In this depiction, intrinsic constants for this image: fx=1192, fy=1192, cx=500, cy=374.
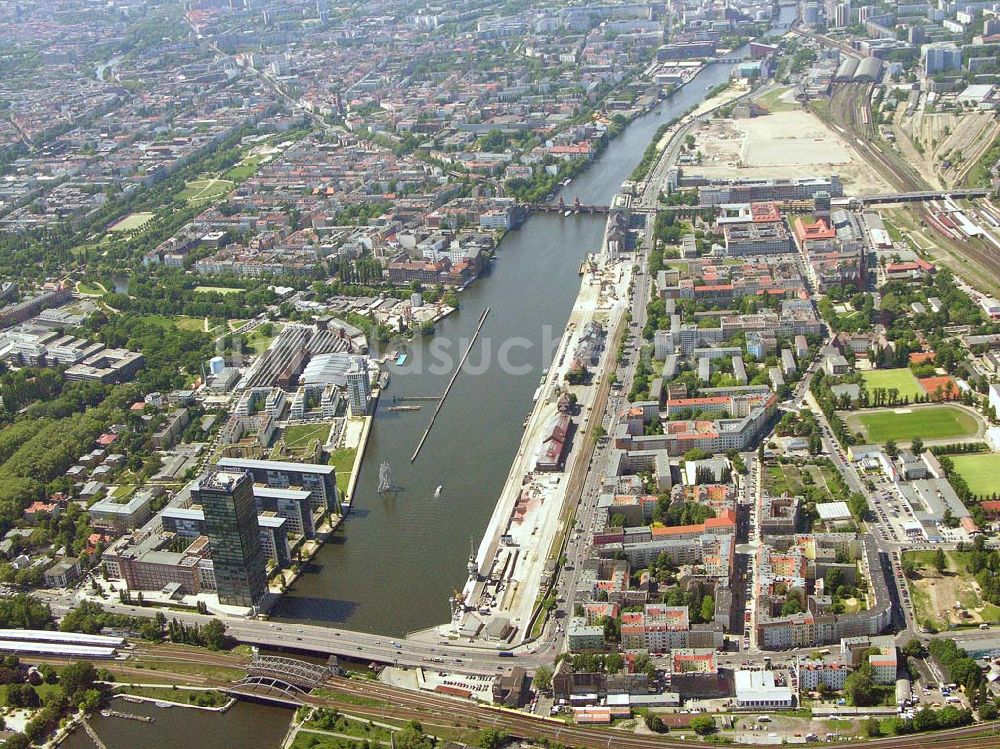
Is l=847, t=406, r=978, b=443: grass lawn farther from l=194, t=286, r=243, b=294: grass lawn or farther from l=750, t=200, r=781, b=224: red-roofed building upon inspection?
l=194, t=286, r=243, b=294: grass lawn

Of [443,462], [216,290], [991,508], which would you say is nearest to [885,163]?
[216,290]

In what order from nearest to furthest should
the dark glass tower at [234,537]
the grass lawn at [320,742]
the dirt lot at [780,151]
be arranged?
the grass lawn at [320,742] → the dark glass tower at [234,537] → the dirt lot at [780,151]

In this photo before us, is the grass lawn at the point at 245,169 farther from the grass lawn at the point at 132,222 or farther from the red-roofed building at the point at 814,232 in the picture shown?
the red-roofed building at the point at 814,232

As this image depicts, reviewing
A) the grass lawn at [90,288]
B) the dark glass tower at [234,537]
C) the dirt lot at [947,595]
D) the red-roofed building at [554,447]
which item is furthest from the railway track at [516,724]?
the grass lawn at [90,288]

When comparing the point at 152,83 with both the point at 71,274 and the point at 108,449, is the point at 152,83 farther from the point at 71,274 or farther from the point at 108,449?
the point at 108,449

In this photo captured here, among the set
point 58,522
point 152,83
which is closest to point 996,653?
point 58,522
